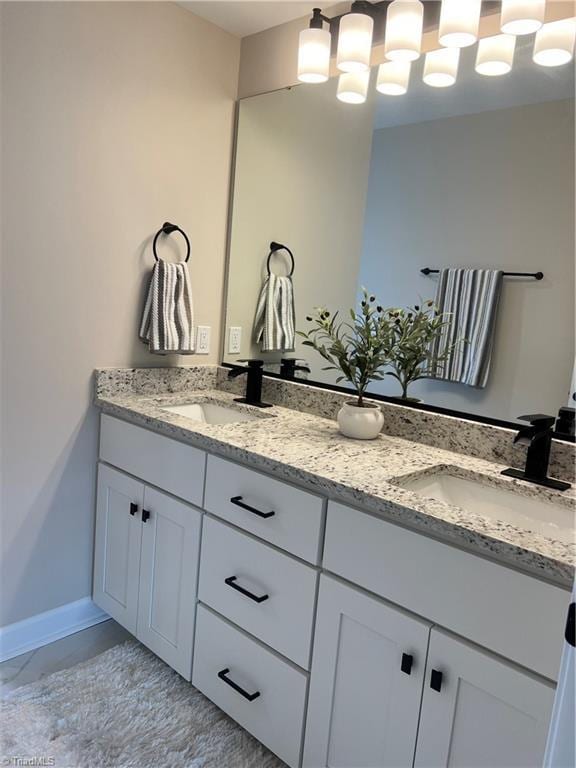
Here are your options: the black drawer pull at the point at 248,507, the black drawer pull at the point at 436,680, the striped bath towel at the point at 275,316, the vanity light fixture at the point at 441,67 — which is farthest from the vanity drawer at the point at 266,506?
the vanity light fixture at the point at 441,67

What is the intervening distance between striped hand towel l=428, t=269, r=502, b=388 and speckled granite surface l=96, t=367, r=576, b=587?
25 cm

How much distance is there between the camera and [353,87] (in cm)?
191

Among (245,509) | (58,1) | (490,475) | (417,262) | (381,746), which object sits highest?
(58,1)

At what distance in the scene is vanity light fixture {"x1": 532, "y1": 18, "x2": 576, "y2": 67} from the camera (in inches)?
56.5

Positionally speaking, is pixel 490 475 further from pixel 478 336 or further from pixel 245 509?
pixel 245 509

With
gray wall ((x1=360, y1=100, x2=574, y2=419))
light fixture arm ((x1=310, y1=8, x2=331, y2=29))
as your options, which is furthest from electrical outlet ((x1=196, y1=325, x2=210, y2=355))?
light fixture arm ((x1=310, y1=8, x2=331, y2=29))

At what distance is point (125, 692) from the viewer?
69.1 inches

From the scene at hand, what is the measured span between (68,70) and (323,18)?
0.85 m

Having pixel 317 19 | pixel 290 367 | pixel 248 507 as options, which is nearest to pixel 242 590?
pixel 248 507

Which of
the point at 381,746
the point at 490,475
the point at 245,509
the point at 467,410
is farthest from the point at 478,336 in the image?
the point at 381,746

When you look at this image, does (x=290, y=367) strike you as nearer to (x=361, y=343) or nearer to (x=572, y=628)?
(x=361, y=343)

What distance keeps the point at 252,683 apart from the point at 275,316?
1.32m

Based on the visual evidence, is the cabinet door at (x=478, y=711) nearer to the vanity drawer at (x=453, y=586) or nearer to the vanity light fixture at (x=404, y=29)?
the vanity drawer at (x=453, y=586)

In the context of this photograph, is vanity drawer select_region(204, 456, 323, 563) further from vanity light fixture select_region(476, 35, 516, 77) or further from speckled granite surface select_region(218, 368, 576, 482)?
vanity light fixture select_region(476, 35, 516, 77)
